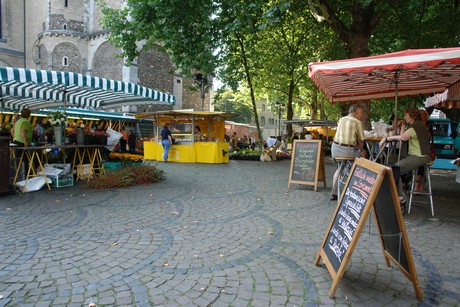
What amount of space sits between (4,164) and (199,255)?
17.4 ft

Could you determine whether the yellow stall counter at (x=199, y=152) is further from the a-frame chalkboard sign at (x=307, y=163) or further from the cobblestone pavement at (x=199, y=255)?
the cobblestone pavement at (x=199, y=255)

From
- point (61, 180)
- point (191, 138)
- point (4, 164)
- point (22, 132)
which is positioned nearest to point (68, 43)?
point (191, 138)

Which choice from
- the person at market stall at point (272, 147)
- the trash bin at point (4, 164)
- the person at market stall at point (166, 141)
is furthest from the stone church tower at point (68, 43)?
the trash bin at point (4, 164)

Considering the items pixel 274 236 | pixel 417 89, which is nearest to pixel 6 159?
pixel 274 236

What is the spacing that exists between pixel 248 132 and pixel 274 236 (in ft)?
103

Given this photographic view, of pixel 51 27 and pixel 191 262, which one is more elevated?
pixel 51 27

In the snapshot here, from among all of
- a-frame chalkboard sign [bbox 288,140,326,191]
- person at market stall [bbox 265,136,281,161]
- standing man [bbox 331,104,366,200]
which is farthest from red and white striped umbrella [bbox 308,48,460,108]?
person at market stall [bbox 265,136,281,161]

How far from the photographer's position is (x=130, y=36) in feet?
38.6

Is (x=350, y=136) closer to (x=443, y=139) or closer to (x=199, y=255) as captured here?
(x=199, y=255)

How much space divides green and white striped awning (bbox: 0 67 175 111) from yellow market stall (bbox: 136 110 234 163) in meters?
4.03

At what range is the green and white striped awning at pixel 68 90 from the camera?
6.27 m

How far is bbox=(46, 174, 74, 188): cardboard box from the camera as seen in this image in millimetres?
7328

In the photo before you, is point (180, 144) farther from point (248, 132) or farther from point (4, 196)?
point (248, 132)

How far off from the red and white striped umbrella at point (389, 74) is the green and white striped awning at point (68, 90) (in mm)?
5008
